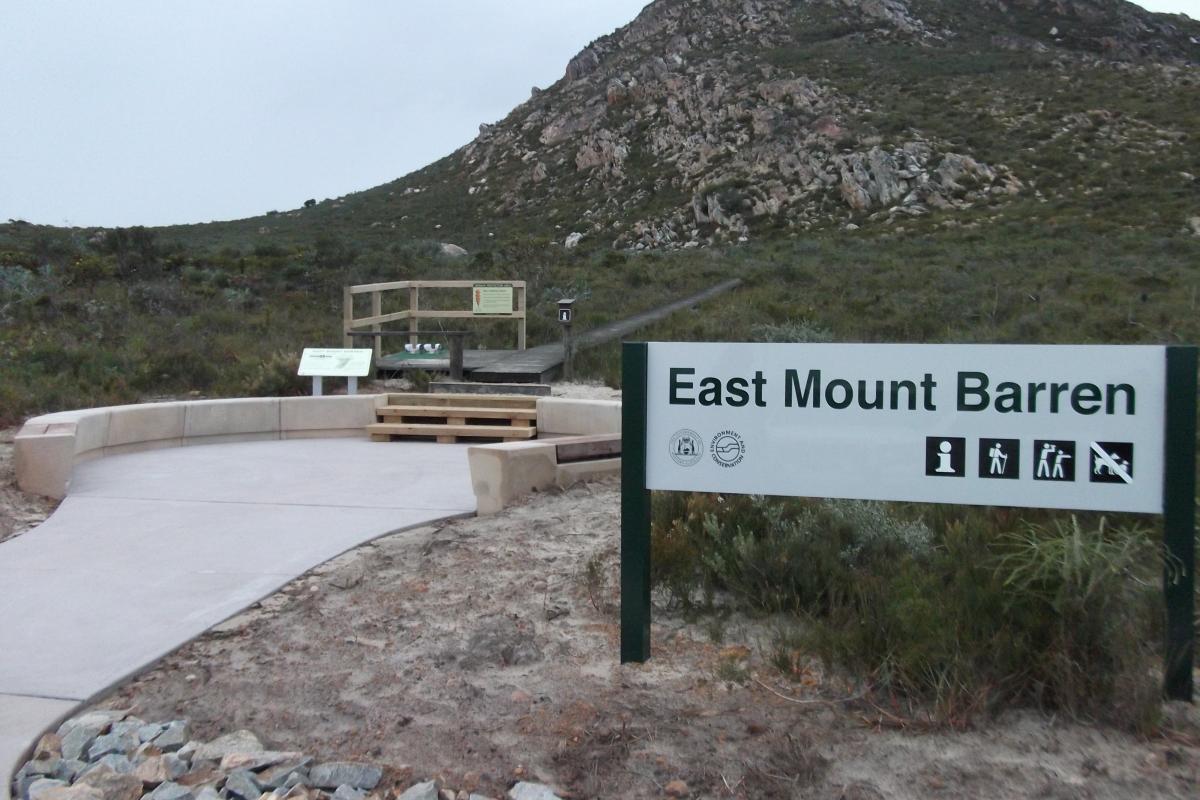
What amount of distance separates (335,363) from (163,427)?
6.66 ft

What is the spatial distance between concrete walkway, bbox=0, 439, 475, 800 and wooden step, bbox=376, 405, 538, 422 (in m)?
0.50

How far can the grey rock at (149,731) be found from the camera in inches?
149

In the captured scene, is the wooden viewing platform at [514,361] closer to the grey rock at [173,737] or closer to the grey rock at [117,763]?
the grey rock at [173,737]

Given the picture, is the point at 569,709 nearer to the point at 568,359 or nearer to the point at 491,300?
the point at 568,359

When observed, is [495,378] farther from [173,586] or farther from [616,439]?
[173,586]

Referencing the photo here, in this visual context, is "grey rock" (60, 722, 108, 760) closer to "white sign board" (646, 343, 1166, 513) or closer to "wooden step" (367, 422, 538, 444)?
"white sign board" (646, 343, 1166, 513)

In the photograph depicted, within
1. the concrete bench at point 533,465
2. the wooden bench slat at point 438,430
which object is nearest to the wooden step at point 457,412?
the wooden bench slat at point 438,430

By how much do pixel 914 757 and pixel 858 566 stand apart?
1.68 metres

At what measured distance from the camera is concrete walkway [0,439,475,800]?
4.47 meters

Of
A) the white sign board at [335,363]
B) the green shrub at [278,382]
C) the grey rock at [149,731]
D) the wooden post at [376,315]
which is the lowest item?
the grey rock at [149,731]

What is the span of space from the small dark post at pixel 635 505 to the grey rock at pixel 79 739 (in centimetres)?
195

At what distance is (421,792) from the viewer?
11.0ft

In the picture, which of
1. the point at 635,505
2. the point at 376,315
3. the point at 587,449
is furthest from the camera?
the point at 376,315

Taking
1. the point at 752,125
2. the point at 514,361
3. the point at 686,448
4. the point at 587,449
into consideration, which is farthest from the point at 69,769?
the point at 752,125
